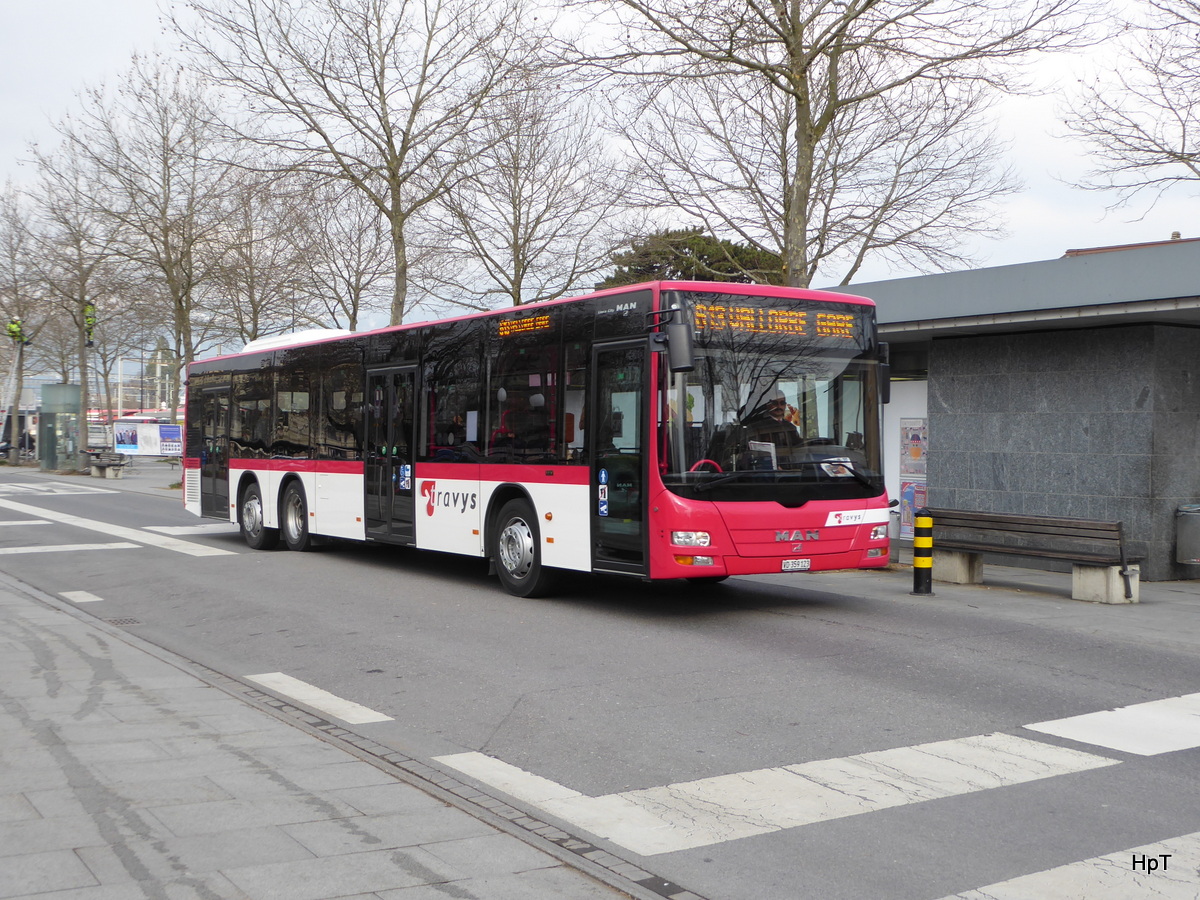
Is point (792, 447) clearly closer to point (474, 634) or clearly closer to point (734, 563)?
point (734, 563)

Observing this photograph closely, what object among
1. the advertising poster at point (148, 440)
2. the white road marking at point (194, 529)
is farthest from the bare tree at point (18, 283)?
the white road marking at point (194, 529)

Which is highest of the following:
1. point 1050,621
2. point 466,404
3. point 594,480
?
point 466,404

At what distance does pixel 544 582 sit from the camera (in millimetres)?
11914

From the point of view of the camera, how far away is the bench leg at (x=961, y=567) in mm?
13773

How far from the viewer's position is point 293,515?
17094 millimetres

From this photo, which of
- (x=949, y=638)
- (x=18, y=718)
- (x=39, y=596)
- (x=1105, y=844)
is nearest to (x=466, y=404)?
(x=39, y=596)

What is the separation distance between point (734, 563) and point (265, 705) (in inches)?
174

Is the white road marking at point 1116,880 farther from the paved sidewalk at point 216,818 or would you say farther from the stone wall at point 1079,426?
the stone wall at point 1079,426

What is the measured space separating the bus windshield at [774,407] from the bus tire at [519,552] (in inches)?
90.2

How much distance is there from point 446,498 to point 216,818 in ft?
27.7

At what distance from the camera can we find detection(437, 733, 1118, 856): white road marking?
4.97 meters

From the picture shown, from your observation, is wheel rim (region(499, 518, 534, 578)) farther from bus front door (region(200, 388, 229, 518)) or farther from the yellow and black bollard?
bus front door (region(200, 388, 229, 518))

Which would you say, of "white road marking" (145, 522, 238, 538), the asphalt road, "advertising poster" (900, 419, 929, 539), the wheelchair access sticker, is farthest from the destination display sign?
"white road marking" (145, 522, 238, 538)

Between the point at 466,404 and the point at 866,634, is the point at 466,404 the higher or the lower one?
the higher one
